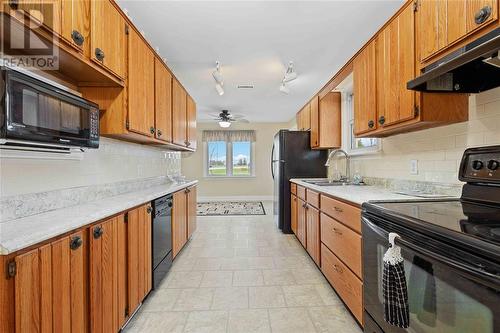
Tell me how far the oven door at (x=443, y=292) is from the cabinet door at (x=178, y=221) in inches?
82.8

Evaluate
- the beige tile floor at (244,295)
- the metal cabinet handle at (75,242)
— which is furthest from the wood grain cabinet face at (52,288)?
the beige tile floor at (244,295)

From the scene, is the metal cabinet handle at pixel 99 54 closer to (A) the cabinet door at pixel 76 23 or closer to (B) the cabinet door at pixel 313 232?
(A) the cabinet door at pixel 76 23

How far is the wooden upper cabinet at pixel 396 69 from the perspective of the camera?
1.54 meters

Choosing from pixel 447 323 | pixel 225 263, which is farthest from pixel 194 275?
pixel 447 323

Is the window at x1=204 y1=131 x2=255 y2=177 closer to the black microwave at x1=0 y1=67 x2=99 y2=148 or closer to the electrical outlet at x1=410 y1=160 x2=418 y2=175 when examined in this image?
the electrical outlet at x1=410 y1=160 x2=418 y2=175

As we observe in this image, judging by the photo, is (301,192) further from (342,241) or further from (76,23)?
(76,23)

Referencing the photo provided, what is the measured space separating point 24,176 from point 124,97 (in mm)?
800

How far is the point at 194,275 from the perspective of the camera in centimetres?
250

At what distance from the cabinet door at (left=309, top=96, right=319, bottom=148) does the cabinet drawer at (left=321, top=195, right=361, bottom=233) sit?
5.02 feet

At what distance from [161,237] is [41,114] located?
4.79 feet

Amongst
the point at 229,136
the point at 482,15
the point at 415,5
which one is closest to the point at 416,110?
the point at 482,15

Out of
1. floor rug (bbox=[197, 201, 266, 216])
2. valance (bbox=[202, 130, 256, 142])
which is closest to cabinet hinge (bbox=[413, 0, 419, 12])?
floor rug (bbox=[197, 201, 266, 216])

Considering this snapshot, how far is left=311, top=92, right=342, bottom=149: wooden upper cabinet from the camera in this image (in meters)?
3.46

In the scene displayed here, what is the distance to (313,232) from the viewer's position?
262 centimetres
